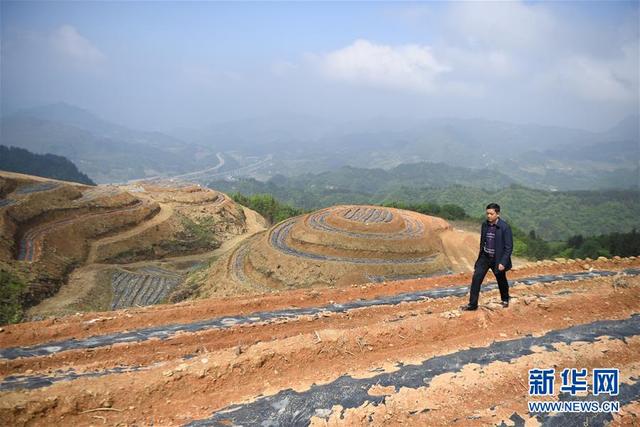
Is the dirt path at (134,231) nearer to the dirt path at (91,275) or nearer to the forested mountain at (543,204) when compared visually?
the dirt path at (91,275)

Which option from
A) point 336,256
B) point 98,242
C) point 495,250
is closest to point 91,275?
point 98,242

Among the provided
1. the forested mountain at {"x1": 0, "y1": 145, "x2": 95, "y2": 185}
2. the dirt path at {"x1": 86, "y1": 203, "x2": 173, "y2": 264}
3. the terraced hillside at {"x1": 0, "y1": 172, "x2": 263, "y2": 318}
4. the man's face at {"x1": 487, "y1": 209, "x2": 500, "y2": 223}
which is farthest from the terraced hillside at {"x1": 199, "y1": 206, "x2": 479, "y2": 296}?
the forested mountain at {"x1": 0, "y1": 145, "x2": 95, "y2": 185}

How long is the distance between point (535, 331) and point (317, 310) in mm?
6144

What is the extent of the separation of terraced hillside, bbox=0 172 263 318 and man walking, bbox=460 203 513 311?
95.5 ft

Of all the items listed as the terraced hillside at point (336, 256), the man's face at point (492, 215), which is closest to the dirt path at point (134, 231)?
the terraced hillside at point (336, 256)

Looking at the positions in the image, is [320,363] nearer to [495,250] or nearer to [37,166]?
[495,250]

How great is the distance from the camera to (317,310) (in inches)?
439

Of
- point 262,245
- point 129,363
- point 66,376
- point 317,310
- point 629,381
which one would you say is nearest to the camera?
point 629,381

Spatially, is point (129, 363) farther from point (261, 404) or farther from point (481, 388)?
point (481, 388)

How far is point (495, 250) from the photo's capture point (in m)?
8.68

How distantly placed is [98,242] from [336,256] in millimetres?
28588

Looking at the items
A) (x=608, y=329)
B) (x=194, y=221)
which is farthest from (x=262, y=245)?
(x=608, y=329)

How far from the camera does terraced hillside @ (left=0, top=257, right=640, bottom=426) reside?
570cm

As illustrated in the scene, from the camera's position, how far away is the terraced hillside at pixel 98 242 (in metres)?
29.2
